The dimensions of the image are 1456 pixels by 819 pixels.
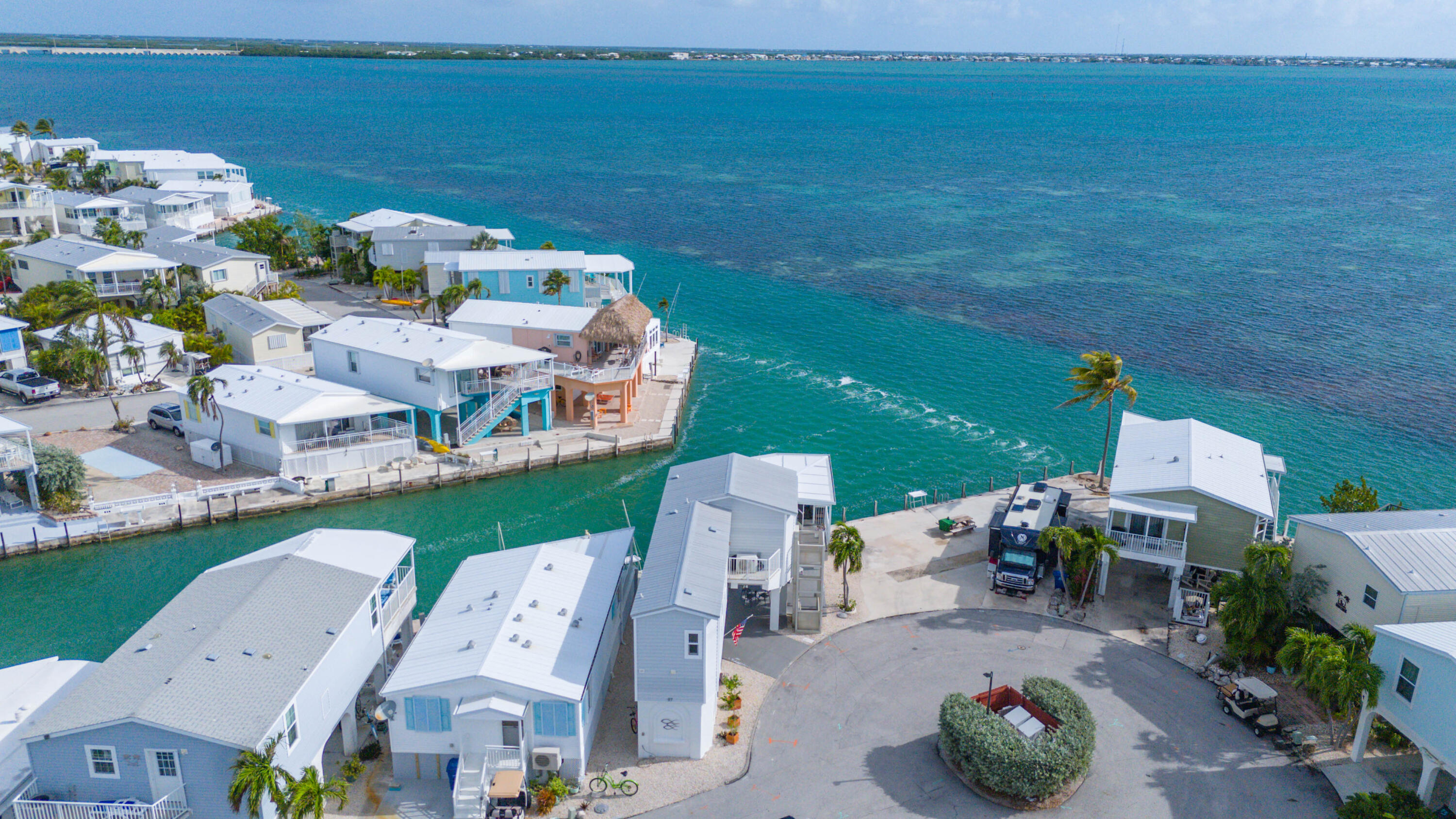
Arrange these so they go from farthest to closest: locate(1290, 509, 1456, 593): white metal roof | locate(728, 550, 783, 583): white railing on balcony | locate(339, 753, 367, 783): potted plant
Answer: locate(728, 550, 783, 583): white railing on balcony < locate(1290, 509, 1456, 593): white metal roof < locate(339, 753, 367, 783): potted plant

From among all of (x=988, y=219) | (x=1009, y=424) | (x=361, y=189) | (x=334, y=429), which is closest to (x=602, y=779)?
(x=334, y=429)

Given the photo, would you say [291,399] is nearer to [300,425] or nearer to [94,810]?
[300,425]

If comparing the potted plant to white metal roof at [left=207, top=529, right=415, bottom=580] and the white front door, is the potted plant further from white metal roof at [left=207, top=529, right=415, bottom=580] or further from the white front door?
white metal roof at [left=207, top=529, right=415, bottom=580]

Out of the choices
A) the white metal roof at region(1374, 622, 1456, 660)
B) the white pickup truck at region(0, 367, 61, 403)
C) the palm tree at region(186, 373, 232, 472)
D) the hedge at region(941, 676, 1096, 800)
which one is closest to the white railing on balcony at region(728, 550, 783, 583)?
the hedge at region(941, 676, 1096, 800)

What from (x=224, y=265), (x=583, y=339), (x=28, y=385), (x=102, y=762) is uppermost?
(x=224, y=265)

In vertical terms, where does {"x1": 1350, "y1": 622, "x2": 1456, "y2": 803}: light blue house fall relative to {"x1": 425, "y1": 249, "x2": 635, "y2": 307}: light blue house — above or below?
below

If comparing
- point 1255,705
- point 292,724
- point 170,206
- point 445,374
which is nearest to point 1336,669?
point 1255,705

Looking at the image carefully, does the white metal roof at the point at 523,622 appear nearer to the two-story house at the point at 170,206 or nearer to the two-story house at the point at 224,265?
the two-story house at the point at 224,265
